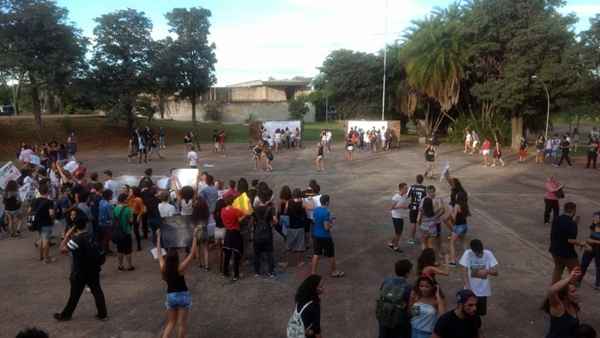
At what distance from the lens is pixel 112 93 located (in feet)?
107

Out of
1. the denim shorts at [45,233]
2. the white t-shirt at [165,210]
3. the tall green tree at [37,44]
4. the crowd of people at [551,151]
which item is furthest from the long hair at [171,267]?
the tall green tree at [37,44]

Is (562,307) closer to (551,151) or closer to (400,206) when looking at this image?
(400,206)

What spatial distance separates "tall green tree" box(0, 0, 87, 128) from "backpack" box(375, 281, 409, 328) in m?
29.7

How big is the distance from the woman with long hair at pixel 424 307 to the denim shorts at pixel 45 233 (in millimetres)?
7546

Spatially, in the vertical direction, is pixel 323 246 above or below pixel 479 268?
below

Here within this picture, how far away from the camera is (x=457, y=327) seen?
4.36 metres

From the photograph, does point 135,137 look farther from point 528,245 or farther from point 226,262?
→ point 528,245

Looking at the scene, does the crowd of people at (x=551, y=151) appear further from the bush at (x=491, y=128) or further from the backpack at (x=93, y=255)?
the backpack at (x=93, y=255)

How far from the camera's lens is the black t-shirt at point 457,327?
14.3ft

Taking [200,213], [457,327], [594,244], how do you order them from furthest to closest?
[200,213] → [594,244] → [457,327]

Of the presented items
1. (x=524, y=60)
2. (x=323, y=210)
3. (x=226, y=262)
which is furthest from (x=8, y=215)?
(x=524, y=60)

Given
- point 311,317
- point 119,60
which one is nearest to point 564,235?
point 311,317

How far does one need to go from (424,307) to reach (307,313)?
1.17 meters

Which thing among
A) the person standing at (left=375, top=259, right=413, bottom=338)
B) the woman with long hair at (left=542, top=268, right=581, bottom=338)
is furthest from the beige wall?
the woman with long hair at (left=542, top=268, right=581, bottom=338)
